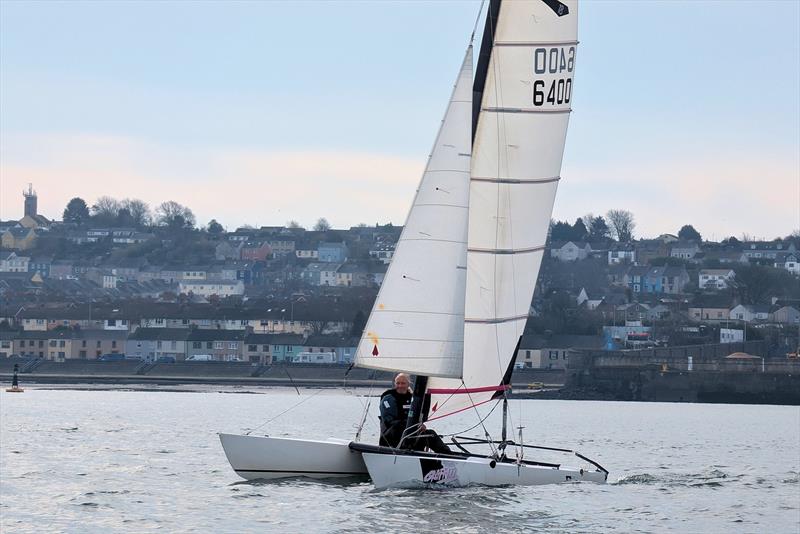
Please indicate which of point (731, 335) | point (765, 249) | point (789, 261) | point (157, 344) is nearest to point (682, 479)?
point (731, 335)

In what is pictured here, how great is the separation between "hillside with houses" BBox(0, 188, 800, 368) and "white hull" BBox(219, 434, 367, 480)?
89.5 m

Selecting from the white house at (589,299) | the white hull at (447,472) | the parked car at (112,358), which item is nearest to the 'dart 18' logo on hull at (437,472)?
the white hull at (447,472)

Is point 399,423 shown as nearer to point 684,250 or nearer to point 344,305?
point 344,305

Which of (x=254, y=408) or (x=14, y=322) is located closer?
(x=254, y=408)

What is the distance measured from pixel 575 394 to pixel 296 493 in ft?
224

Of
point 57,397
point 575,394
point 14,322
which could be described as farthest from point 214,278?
point 57,397

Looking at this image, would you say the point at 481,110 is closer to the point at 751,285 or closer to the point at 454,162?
the point at 454,162

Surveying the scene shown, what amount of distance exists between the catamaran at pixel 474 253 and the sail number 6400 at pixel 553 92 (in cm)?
2

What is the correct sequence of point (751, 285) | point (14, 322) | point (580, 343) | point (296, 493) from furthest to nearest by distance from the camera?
point (751, 285)
point (14, 322)
point (580, 343)
point (296, 493)

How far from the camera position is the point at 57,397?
74562 mm

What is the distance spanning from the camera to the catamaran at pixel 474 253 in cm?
2378

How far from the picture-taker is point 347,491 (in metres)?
23.9

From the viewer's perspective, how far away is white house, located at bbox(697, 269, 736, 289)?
169 metres

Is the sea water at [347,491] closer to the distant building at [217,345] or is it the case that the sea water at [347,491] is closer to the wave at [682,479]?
the wave at [682,479]
